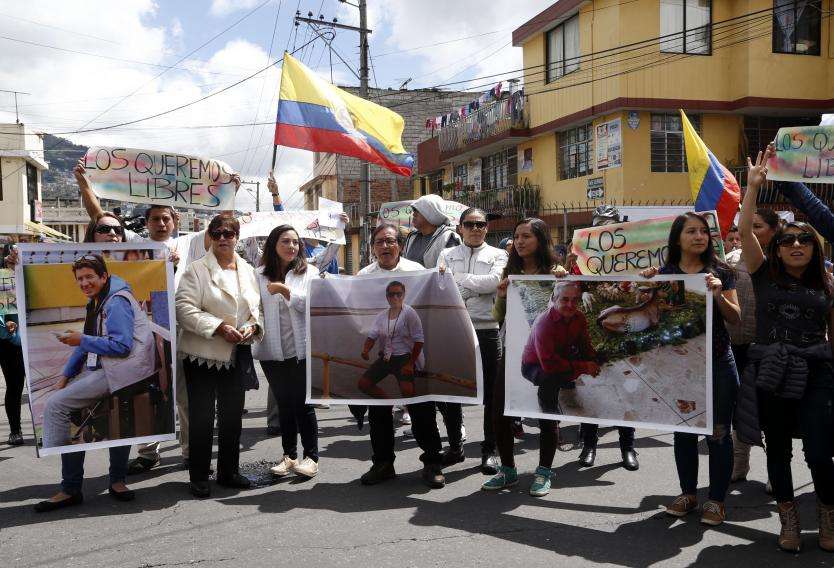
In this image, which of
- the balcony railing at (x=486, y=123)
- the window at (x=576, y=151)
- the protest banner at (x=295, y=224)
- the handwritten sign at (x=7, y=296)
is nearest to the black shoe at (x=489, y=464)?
the handwritten sign at (x=7, y=296)

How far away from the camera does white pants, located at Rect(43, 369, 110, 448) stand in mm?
4742

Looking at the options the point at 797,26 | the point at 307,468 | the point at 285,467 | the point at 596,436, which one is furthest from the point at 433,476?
the point at 797,26

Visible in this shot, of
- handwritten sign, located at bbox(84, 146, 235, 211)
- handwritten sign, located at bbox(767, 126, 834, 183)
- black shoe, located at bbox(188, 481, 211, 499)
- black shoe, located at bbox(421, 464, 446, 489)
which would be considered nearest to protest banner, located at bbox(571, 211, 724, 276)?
handwritten sign, located at bbox(767, 126, 834, 183)

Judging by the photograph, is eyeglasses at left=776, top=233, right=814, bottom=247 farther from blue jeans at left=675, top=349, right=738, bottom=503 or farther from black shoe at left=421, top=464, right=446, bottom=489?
black shoe at left=421, top=464, right=446, bottom=489

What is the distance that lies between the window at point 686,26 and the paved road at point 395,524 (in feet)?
50.0

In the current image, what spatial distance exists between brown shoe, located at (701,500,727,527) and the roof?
57.1 feet

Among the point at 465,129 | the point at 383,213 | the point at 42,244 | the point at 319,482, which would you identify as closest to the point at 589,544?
the point at 319,482

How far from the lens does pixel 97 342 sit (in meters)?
4.82

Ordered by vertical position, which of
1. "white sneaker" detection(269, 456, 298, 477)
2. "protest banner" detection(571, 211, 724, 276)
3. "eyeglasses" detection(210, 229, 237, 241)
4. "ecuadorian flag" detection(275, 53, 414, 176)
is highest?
"ecuadorian flag" detection(275, 53, 414, 176)

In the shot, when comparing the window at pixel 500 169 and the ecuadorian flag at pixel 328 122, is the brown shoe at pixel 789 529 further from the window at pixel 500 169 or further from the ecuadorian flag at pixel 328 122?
the window at pixel 500 169

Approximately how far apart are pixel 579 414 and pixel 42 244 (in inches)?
144

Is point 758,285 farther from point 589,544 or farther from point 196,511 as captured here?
point 196,511

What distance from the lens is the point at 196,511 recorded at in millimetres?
4812

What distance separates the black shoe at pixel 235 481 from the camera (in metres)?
5.33
